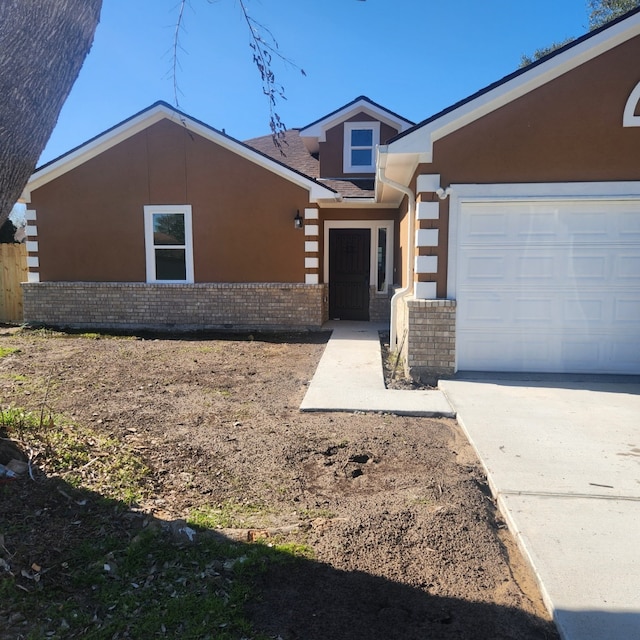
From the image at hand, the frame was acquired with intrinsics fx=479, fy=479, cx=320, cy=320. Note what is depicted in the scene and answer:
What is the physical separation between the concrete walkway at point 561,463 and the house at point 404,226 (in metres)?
0.89

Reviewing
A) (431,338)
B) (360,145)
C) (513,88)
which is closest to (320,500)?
(431,338)

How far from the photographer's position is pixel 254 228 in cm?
1157

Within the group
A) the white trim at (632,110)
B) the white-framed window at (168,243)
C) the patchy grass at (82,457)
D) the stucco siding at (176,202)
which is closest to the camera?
the patchy grass at (82,457)

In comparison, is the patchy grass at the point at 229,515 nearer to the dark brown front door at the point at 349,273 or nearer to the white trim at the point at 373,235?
the white trim at the point at 373,235

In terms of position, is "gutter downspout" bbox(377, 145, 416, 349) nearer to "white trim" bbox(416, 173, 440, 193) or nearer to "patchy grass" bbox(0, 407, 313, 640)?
"white trim" bbox(416, 173, 440, 193)

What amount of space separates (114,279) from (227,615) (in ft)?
36.4

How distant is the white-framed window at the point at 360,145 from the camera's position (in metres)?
13.4

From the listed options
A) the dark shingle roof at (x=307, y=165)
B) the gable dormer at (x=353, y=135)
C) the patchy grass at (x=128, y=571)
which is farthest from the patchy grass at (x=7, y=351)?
the gable dormer at (x=353, y=135)

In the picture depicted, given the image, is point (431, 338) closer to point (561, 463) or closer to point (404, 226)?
point (561, 463)

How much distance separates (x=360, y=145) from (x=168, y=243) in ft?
19.7

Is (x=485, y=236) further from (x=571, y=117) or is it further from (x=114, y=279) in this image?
(x=114, y=279)

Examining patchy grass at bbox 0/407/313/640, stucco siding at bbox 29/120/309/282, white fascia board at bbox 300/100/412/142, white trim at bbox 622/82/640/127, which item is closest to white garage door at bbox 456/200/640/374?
white trim at bbox 622/82/640/127

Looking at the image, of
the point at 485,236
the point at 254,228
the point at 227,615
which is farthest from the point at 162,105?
the point at 227,615

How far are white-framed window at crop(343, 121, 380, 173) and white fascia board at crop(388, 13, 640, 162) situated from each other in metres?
7.02
